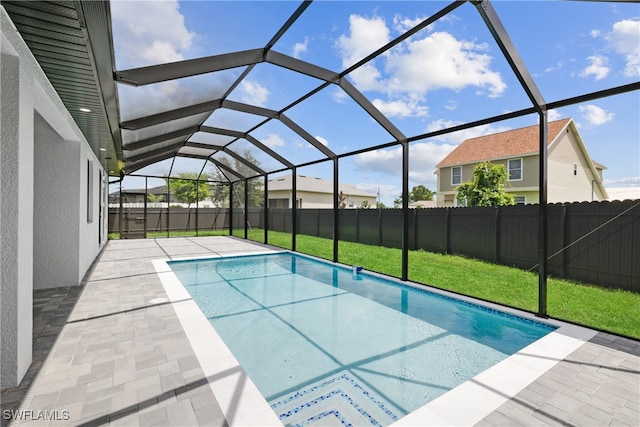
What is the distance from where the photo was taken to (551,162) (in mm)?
12320

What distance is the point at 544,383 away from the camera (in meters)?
2.47

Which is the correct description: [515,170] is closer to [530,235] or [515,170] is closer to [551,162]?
[551,162]

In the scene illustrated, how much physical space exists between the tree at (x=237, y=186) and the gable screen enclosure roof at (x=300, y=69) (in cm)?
391

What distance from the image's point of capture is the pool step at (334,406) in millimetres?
2256

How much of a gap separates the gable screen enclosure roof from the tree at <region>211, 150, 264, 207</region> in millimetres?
3910

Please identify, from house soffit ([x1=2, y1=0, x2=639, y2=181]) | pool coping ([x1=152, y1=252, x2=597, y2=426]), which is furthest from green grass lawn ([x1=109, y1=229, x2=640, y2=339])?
house soffit ([x1=2, y1=0, x2=639, y2=181])

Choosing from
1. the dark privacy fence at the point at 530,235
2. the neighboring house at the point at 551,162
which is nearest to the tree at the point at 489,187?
the neighboring house at the point at 551,162

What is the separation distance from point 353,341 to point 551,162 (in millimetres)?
12731

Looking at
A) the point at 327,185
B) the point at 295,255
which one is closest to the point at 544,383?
the point at 295,255

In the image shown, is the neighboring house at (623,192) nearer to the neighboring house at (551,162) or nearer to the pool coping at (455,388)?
the neighboring house at (551,162)

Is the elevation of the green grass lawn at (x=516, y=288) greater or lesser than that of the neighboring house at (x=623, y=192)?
lesser

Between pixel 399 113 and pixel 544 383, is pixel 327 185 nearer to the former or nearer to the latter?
pixel 399 113

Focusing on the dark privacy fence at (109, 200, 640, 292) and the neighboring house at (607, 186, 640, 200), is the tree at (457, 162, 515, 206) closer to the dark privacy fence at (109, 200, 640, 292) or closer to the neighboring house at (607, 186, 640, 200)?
the dark privacy fence at (109, 200, 640, 292)

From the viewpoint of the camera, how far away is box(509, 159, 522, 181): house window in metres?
13.0
